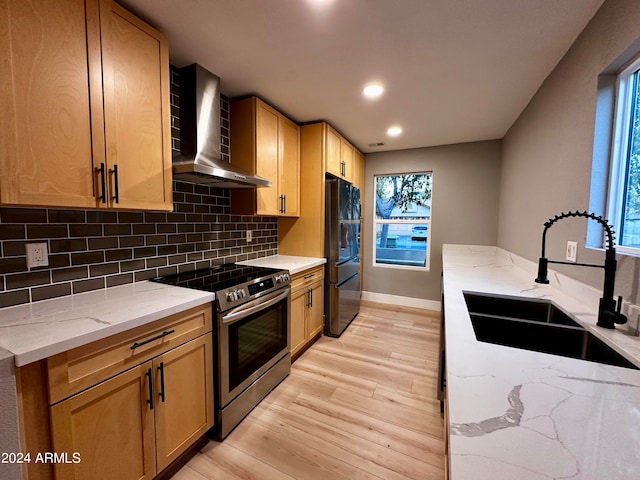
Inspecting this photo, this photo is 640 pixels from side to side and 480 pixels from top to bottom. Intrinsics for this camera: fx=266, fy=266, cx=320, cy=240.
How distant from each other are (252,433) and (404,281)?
2956 millimetres

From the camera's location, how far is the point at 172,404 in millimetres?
1341

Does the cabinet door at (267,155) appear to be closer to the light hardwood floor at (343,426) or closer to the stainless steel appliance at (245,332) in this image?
the stainless steel appliance at (245,332)

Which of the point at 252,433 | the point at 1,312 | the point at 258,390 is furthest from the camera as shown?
the point at 258,390

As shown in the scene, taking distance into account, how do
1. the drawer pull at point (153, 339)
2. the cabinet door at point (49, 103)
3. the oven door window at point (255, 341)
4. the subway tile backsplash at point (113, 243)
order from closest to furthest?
1. the cabinet door at point (49, 103)
2. the drawer pull at point (153, 339)
3. the subway tile backsplash at point (113, 243)
4. the oven door window at point (255, 341)

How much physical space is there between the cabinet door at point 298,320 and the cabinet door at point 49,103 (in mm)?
1628

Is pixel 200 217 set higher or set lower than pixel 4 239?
higher

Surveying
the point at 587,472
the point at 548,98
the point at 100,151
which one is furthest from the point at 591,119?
the point at 100,151

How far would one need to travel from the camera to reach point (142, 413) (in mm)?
1202

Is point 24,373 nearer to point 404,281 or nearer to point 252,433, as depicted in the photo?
point 252,433

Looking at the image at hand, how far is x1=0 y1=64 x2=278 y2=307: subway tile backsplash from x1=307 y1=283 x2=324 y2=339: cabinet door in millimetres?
833

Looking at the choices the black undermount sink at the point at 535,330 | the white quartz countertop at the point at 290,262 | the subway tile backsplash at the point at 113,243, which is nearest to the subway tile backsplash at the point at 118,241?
the subway tile backsplash at the point at 113,243

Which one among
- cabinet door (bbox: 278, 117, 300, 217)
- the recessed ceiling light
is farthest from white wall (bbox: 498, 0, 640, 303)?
cabinet door (bbox: 278, 117, 300, 217)

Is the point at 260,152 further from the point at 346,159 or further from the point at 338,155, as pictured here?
the point at 346,159

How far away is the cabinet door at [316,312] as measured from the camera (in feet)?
8.84
